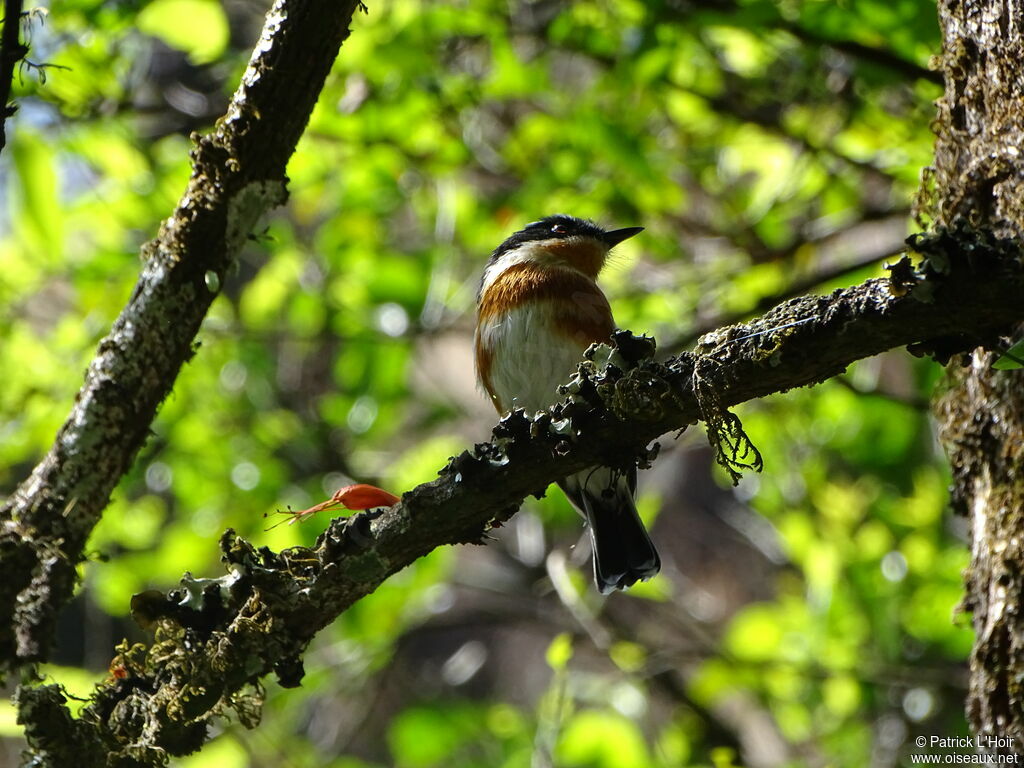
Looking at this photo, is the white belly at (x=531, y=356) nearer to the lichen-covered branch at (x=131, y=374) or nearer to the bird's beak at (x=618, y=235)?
the bird's beak at (x=618, y=235)

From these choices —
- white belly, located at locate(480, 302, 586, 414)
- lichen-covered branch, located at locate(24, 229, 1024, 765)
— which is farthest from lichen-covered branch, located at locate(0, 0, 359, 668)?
white belly, located at locate(480, 302, 586, 414)

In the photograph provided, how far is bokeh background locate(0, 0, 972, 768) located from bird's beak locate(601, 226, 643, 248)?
0.25 meters

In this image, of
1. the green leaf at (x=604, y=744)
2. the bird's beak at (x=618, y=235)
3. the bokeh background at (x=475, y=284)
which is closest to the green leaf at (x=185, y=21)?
the bokeh background at (x=475, y=284)

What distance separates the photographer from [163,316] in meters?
2.57

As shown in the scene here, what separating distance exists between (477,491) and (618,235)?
251 cm

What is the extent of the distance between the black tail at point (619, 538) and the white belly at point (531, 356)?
1.08 feet

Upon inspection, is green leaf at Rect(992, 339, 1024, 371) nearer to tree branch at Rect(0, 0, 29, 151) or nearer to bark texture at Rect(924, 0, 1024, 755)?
bark texture at Rect(924, 0, 1024, 755)

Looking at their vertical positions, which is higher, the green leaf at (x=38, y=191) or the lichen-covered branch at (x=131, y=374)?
the green leaf at (x=38, y=191)

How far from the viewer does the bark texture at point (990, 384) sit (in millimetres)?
2562

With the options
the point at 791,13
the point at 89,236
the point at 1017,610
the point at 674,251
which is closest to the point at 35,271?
the point at 89,236

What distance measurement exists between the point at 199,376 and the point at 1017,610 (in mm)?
3981

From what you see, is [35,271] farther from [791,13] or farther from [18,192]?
[791,13]

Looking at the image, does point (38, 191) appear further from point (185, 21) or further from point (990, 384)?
point (990, 384)

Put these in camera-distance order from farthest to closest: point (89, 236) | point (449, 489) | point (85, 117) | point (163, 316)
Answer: point (89, 236), point (85, 117), point (163, 316), point (449, 489)
